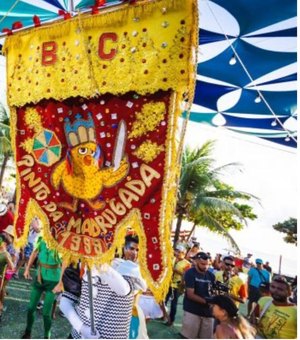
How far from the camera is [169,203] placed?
208 cm

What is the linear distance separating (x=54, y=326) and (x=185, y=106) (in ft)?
13.5

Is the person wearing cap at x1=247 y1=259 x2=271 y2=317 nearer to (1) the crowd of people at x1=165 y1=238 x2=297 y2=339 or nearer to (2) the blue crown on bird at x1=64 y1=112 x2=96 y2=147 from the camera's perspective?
(1) the crowd of people at x1=165 y1=238 x2=297 y2=339

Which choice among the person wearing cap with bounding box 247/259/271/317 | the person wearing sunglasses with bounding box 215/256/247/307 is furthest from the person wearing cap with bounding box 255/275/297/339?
the person wearing cap with bounding box 247/259/271/317

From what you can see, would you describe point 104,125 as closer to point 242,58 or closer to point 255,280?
point 242,58

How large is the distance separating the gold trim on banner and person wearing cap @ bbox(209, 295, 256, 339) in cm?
179

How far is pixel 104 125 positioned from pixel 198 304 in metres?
3.33

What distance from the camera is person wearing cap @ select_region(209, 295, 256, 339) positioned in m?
2.64

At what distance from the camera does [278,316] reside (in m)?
3.56

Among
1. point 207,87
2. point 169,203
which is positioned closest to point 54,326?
point 169,203

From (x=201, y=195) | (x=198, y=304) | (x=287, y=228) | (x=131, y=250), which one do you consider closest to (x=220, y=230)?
(x=201, y=195)

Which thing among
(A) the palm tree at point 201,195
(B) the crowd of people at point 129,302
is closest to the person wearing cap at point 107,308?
(B) the crowd of people at point 129,302

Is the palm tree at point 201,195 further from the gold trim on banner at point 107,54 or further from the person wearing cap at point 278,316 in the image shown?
the gold trim on banner at point 107,54

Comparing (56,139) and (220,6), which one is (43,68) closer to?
(56,139)

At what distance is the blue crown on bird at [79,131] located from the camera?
236cm
